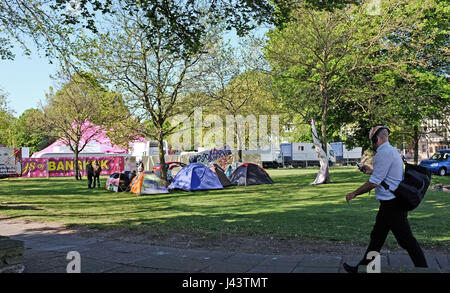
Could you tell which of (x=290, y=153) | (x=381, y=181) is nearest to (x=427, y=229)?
(x=381, y=181)

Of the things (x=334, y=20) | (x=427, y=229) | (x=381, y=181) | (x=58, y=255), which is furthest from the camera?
(x=334, y=20)

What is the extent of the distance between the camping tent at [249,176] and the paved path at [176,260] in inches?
592

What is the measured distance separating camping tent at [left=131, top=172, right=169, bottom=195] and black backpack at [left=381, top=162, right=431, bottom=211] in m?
15.0

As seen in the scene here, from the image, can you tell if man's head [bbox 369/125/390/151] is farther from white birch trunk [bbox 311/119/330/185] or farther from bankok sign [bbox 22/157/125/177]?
bankok sign [bbox 22/157/125/177]

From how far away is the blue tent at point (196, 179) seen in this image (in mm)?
18922

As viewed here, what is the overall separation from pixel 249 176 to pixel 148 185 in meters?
6.40

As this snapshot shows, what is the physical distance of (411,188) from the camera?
4.02m

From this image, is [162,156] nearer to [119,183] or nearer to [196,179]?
[196,179]

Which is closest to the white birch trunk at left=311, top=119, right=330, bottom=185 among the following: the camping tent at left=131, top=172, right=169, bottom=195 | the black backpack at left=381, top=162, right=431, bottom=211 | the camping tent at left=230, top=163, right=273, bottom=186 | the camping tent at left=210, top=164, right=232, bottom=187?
the camping tent at left=230, top=163, right=273, bottom=186

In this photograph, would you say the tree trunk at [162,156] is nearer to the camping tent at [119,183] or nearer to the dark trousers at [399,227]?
the camping tent at [119,183]

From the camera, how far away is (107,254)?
5.85 m

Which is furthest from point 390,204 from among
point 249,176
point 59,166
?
point 59,166

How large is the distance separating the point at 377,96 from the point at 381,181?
1954 cm
